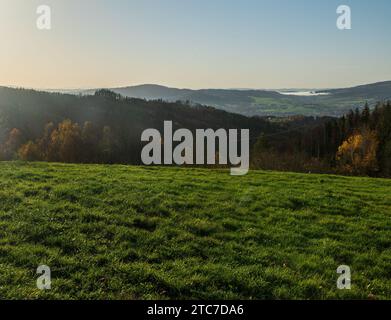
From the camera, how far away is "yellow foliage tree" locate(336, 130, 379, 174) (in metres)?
81.9

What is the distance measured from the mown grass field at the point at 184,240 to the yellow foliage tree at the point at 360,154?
68.8 meters

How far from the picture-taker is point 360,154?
86688mm

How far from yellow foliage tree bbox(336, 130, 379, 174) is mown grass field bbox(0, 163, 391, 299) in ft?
226

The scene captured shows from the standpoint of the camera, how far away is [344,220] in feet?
46.7

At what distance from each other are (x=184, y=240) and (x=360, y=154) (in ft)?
277

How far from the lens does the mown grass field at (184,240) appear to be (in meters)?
8.45
